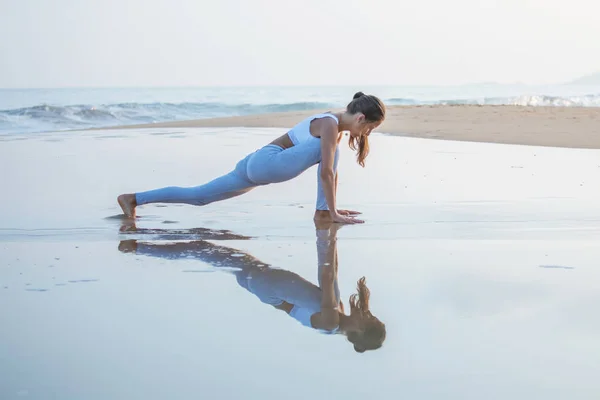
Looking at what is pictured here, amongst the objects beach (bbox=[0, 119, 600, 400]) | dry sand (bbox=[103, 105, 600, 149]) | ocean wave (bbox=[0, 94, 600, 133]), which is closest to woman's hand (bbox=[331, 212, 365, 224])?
beach (bbox=[0, 119, 600, 400])

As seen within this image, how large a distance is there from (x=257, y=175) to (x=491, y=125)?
10.4 m

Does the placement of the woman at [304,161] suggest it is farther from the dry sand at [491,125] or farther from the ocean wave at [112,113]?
the ocean wave at [112,113]

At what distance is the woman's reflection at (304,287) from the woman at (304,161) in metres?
0.59

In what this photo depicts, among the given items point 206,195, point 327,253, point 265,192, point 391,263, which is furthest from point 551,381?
point 265,192

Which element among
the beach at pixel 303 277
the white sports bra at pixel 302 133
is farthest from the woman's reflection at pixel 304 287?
the white sports bra at pixel 302 133

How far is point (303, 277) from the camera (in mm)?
4250

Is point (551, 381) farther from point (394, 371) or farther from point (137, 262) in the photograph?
point (137, 262)

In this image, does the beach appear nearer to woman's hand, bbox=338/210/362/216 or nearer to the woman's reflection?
the woman's reflection

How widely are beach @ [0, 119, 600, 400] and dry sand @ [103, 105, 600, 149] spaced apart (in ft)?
15.2

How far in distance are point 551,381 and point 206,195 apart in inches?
152

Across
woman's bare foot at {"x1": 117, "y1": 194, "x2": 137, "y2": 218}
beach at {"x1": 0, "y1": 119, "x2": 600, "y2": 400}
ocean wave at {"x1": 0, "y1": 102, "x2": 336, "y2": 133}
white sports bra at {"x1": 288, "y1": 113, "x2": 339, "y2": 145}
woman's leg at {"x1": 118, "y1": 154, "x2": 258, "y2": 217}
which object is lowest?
beach at {"x1": 0, "y1": 119, "x2": 600, "y2": 400}

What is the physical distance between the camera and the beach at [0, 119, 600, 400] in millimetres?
2785

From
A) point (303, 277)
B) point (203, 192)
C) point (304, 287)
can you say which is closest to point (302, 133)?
point (203, 192)

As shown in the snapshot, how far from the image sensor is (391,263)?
14.9 ft
